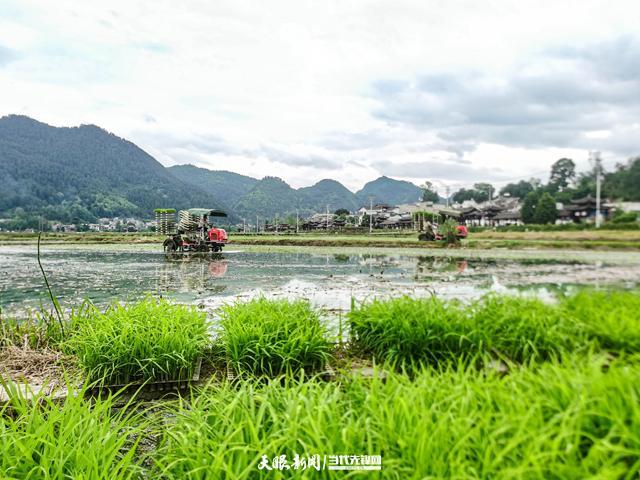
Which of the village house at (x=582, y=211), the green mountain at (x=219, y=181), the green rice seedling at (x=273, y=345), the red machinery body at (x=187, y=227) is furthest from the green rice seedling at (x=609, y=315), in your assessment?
the green mountain at (x=219, y=181)

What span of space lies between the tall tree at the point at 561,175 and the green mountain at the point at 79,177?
3.30m

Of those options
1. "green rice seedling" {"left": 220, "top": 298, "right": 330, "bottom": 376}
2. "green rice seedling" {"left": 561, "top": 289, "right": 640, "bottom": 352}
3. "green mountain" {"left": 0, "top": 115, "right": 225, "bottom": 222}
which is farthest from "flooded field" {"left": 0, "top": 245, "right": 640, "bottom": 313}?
"green rice seedling" {"left": 220, "top": 298, "right": 330, "bottom": 376}

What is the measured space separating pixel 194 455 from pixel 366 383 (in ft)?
2.58

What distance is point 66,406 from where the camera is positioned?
4.63 feet

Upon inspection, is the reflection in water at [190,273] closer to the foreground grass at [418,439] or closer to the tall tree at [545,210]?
the foreground grass at [418,439]

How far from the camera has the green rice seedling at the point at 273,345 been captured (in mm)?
2098

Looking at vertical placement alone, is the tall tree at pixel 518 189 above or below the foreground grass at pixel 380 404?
above

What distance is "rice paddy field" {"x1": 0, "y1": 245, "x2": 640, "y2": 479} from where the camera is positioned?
106 centimetres

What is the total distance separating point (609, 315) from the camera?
6.71ft

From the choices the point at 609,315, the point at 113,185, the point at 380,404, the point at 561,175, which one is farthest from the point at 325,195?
the point at 380,404

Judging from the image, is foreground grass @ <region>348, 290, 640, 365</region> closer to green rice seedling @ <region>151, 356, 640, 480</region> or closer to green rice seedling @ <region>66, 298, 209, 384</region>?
green rice seedling @ <region>151, 356, 640, 480</region>

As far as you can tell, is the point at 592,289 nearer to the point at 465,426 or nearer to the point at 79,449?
the point at 465,426

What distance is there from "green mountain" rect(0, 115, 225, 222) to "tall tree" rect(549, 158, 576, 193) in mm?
3305

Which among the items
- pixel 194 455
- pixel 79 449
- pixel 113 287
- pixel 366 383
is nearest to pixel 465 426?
pixel 366 383
